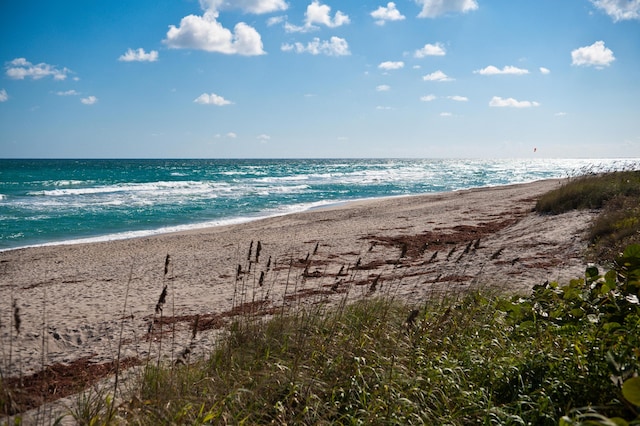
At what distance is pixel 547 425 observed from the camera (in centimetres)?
300

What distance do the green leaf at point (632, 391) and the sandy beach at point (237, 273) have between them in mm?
2705

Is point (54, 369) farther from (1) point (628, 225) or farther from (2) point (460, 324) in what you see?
(1) point (628, 225)

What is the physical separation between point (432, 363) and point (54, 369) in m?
4.58

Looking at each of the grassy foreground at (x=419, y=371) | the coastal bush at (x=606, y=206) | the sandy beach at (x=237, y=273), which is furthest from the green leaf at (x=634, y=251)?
the coastal bush at (x=606, y=206)

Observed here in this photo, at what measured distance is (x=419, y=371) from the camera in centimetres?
381

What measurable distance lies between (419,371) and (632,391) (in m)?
2.30

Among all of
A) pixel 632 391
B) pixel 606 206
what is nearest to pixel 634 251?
pixel 632 391

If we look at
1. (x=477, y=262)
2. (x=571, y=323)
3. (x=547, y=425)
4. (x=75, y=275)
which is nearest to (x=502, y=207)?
(x=477, y=262)

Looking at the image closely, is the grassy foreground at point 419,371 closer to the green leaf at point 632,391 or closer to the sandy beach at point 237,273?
the sandy beach at point 237,273

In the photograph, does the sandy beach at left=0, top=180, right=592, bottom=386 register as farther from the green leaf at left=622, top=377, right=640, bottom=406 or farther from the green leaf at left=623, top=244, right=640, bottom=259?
the green leaf at left=622, top=377, right=640, bottom=406

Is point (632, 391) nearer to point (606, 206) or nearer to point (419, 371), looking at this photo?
point (419, 371)

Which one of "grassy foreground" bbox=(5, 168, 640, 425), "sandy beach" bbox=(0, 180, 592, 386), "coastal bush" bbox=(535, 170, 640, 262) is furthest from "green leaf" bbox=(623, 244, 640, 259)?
"coastal bush" bbox=(535, 170, 640, 262)

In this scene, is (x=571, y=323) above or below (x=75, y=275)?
above

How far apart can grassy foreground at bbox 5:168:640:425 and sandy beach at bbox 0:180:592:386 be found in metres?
0.47
